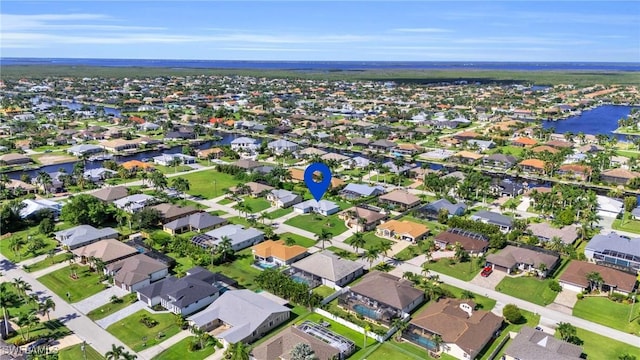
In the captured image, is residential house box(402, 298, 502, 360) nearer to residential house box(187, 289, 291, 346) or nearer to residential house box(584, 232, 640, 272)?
residential house box(187, 289, 291, 346)

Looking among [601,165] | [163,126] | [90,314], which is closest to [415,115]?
[601,165]

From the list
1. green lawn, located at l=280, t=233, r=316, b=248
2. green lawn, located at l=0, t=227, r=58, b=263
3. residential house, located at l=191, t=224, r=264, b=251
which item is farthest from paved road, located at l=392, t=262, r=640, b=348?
green lawn, located at l=0, t=227, r=58, b=263

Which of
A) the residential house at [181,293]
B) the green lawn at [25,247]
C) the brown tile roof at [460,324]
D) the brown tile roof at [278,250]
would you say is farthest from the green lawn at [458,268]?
the green lawn at [25,247]

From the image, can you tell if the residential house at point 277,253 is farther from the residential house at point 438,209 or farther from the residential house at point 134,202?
the residential house at point 134,202

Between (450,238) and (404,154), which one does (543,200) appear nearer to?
(450,238)

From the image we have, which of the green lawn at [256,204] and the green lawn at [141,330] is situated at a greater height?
the green lawn at [256,204]

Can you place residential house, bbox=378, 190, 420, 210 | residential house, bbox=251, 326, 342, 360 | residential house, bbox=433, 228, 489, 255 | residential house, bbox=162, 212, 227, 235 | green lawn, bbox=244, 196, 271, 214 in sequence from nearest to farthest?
1. residential house, bbox=251, 326, 342, 360
2. residential house, bbox=433, 228, 489, 255
3. residential house, bbox=162, 212, 227, 235
4. green lawn, bbox=244, 196, 271, 214
5. residential house, bbox=378, 190, 420, 210
